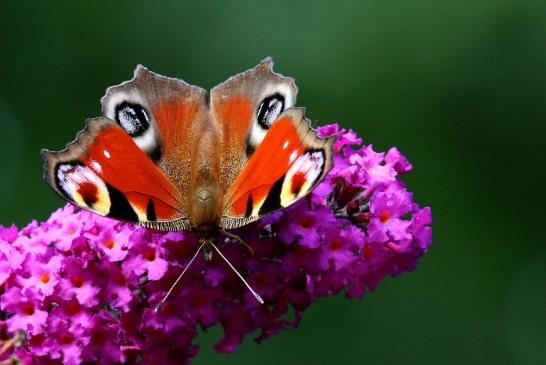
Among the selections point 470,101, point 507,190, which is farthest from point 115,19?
point 507,190

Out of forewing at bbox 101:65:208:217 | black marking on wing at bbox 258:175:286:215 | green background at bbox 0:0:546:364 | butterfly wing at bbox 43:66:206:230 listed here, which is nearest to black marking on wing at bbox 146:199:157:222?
butterfly wing at bbox 43:66:206:230

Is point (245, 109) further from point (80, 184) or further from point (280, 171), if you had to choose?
point (80, 184)

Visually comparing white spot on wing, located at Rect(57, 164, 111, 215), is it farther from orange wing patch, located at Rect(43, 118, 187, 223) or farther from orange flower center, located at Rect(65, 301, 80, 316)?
orange flower center, located at Rect(65, 301, 80, 316)

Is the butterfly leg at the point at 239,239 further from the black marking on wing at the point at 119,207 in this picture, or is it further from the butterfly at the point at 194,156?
the black marking on wing at the point at 119,207

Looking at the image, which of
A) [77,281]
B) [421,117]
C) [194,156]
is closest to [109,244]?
[77,281]

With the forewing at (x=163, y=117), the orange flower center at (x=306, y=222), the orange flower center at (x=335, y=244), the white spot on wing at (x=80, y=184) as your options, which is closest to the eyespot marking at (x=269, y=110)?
the forewing at (x=163, y=117)

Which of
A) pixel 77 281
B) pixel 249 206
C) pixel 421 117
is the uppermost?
pixel 421 117

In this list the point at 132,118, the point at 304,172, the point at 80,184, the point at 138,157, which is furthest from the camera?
the point at 132,118
